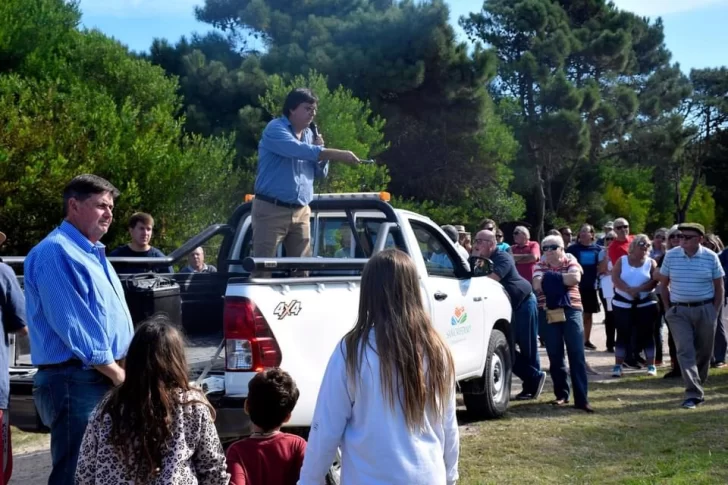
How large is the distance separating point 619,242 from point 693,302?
4.80m

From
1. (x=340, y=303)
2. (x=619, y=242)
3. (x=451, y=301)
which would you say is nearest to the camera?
(x=340, y=303)

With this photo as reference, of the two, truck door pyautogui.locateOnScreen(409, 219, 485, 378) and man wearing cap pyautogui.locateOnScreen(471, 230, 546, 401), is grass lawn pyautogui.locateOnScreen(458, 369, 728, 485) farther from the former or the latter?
truck door pyautogui.locateOnScreen(409, 219, 485, 378)

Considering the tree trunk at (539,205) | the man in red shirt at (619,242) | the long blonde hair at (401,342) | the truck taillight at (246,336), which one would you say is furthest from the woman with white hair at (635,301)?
the tree trunk at (539,205)

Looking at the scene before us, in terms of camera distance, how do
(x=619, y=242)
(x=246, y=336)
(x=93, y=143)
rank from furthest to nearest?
(x=93, y=143) < (x=619, y=242) < (x=246, y=336)

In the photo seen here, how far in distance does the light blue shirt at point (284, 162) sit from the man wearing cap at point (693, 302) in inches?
197

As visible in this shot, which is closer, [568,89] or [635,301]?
[635,301]

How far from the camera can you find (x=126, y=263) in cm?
683

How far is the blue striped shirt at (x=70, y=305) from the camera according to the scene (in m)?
4.18

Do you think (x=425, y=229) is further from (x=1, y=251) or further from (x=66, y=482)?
(x=1, y=251)

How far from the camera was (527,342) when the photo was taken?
1003 cm

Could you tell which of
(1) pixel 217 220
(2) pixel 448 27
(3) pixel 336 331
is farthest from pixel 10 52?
(3) pixel 336 331

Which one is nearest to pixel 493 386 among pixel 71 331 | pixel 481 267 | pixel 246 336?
pixel 481 267

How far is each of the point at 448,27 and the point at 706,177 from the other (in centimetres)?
3997

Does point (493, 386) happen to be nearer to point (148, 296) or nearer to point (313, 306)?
point (313, 306)
